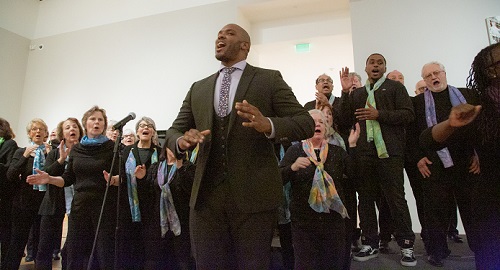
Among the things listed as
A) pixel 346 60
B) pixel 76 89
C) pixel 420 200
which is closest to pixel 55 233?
pixel 420 200

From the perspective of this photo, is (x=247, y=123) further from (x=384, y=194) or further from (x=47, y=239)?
(x=47, y=239)

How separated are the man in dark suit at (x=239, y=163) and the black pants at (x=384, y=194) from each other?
57.1 inches

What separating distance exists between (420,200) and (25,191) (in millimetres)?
3541

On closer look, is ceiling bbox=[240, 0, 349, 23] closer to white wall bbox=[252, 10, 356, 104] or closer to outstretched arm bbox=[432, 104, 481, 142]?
white wall bbox=[252, 10, 356, 104]

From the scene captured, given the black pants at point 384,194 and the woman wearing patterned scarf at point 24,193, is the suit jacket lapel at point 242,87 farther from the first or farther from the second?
the woman wearing patterned scarf at point 24,193

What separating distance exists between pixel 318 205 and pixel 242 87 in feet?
3.60

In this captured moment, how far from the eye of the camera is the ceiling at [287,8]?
546cm

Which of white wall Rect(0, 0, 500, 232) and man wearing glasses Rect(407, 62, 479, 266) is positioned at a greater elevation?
white wall Rect(0, 0, 500, 232)

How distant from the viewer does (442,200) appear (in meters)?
2.38

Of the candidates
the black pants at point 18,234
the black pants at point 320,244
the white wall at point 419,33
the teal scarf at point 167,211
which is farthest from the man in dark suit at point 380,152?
the black pants at point 18,234

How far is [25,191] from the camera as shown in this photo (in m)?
3.16

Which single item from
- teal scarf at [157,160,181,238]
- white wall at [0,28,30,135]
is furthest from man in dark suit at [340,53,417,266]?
white wall at [0,28,30,135]

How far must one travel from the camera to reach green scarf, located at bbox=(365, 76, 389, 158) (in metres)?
2.52

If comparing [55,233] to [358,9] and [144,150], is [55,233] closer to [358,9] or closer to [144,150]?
[144,150]
